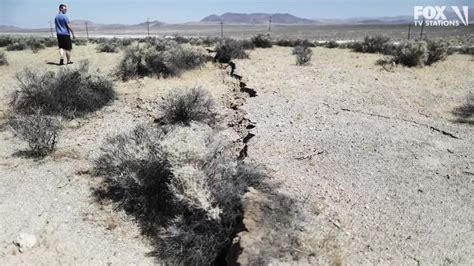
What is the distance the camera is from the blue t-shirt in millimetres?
12195

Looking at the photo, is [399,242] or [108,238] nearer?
[399,242]

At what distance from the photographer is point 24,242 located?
4.10 metres

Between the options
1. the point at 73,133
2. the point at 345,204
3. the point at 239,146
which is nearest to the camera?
the point at 345,204

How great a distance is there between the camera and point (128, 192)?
4.86 m

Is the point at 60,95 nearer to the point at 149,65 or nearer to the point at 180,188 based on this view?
the point at 149,65

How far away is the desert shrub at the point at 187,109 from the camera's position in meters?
7.21

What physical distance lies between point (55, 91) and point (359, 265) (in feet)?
21.6

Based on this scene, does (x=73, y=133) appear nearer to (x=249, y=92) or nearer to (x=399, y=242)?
→ (x=249, y=92)

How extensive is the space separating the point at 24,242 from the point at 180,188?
158cm

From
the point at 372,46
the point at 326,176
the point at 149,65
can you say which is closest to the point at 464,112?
the point at 326,176

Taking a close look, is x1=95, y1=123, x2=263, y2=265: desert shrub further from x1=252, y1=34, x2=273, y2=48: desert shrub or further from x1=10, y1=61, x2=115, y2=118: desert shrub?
x1=252, y1=34, x2=273, y2=48: desert shrub

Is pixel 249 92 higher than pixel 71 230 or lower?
higher

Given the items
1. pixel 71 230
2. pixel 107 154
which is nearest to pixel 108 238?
pixel 71 230

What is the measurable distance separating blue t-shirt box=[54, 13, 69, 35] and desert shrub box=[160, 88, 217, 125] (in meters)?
6.41
